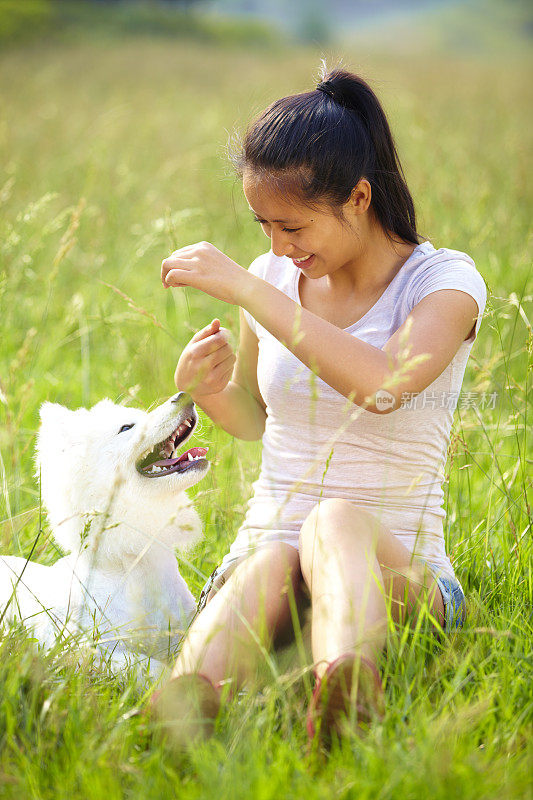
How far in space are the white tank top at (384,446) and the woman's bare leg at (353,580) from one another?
0.36 ft

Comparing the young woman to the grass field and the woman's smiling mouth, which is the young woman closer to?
the woman's smiling mouth

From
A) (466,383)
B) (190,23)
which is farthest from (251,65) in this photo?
(466,383)

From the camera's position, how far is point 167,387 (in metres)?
3.29

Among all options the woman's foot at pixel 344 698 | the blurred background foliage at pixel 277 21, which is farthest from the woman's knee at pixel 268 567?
the blurred background foliage at pixel 277 21

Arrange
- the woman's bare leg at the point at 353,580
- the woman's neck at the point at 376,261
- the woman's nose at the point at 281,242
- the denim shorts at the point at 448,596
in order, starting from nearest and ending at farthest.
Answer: the woman's bare leg at the point at 353,580
the denim shorts at the point at 448,596
the woman's nose at the point at 281,242
the woman's neck at the point at 376,261

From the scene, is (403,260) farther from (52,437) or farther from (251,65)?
(251,65)

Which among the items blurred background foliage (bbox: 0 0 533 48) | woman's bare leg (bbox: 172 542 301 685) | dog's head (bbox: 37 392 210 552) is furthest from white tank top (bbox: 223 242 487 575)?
blurred background foliage (bbox: 0 0 533 48)

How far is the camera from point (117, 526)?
1.84m

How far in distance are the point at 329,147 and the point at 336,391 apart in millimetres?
576

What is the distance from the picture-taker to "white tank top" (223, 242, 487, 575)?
1.82 m

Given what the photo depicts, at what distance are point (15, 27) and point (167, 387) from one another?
18143 millimetres

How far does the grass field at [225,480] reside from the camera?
4.33 ft

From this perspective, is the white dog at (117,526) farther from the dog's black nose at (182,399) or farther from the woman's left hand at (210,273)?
the woman's left hand at (210,273)

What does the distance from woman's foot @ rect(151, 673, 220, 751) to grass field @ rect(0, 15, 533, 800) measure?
35 millimetres
